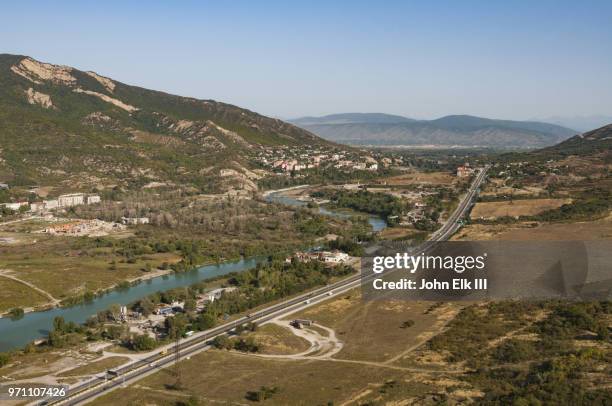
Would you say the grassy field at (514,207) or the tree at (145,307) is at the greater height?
the grassy field at (514,207)

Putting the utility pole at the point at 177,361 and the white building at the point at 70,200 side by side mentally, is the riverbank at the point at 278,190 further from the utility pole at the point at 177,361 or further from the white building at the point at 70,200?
the utility pole at the point at 177,361

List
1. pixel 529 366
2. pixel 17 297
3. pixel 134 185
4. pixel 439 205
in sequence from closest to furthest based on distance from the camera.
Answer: pixel 529 366 < pixel 17 297 < pixel 439 205 < pixel 134 185

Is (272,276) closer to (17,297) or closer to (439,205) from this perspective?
(17,297)

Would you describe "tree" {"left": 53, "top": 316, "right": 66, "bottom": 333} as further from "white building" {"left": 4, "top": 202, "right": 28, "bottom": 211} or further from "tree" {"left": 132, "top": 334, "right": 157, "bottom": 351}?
"white building" {"left": 4, "top": 202, "right": 28, "bottom": 211}

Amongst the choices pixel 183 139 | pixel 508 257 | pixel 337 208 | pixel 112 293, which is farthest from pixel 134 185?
pixel 508 257

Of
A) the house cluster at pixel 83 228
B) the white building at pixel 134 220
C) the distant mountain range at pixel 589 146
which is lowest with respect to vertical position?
the house cluster at pixel 83 228

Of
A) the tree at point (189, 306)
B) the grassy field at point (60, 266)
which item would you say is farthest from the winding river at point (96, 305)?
the tree at point (189, 306)
